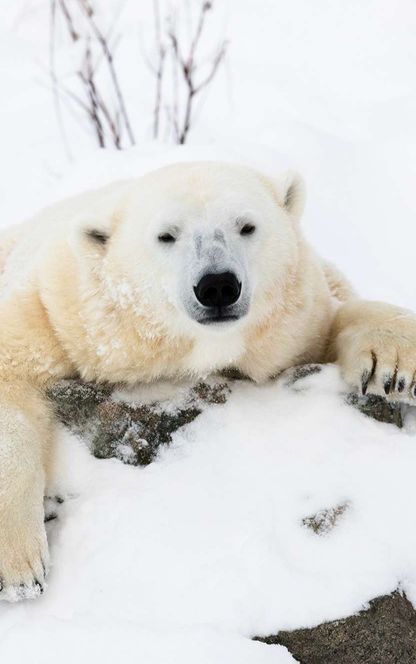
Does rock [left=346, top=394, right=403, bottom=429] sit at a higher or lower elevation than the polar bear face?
lower

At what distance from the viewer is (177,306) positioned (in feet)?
7.50

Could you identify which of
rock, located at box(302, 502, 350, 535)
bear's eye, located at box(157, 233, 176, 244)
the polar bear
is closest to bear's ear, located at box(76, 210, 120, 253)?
the polar bear

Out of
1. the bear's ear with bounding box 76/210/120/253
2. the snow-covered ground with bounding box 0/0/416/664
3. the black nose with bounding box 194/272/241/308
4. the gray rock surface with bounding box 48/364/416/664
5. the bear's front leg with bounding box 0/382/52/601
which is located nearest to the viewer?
the snow-covered ground with bounding box 0/0/416/664

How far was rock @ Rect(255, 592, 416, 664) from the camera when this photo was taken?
1.78m

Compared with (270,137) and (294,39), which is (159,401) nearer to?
(270,137)

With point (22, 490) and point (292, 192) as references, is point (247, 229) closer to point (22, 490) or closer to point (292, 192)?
point (292, 192)

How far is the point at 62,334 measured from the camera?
8.09ft

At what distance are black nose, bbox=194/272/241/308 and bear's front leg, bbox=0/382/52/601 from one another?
2.05ft

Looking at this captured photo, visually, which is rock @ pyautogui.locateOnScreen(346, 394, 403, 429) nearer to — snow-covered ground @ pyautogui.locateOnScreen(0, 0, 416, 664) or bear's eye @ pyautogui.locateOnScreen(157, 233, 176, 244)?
snow-covered ground @ pyautogui.locateOnScreen(0, 0, 416, 664)

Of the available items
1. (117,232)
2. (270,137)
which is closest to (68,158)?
(270,137)

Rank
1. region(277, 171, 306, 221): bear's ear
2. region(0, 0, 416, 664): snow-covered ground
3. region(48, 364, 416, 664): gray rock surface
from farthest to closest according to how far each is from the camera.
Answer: region(277, 171, 306, 221): bear's ear, region(48, 364, 416, 664): gray rock surface, region(0, 0, 416, 664): snow-covered ground

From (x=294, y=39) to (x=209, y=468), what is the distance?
465 cm

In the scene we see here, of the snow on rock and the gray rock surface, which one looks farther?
the gray rock surface

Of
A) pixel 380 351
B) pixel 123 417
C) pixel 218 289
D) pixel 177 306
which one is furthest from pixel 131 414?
pixel 380 351
